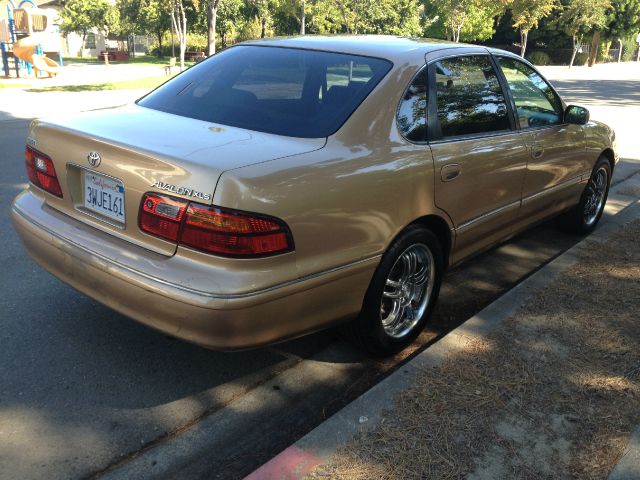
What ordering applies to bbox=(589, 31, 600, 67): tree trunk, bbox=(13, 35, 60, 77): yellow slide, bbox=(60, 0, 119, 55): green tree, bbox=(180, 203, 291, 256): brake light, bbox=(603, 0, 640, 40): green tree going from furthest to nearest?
1. bbox=(589, 31, 600, 67): tree trunk
2. bbox=(603, 0, 640, 40): green tree
3. bbox=(60, 0, 119, 55): green tree
4. bbox=(13, 35, 60, 77): yellow slide
5. bbox=(180, 203, 291, 256): brake light

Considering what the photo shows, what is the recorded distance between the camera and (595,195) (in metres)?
5.68

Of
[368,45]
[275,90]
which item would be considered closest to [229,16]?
[368,45]

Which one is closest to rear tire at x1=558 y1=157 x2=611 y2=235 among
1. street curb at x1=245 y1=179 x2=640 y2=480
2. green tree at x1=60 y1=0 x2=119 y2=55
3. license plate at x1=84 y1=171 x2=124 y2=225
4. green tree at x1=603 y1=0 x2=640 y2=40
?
street curb at x1=245 y1=179 x2=640 y2=480

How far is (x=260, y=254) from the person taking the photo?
8.24 ft

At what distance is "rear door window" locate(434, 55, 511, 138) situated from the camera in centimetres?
353

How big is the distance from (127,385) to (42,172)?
1.20 meters

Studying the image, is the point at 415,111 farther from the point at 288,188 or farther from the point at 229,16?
the point at 229,16

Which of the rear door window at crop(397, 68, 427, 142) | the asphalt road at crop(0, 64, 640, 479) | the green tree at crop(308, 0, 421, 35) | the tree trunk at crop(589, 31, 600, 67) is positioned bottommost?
the asphalt road at crop(0, 64, 640, 479)

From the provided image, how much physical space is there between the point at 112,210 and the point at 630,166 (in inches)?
333

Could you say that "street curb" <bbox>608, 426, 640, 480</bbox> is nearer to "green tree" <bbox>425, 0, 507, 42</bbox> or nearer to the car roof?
the car roof

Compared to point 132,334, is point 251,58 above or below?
above

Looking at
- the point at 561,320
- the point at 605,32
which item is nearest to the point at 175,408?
the point at 561,320

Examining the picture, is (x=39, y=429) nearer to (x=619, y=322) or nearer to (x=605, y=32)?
(x=619, y=322)

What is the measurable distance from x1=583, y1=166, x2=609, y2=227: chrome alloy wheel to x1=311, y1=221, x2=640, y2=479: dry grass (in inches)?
72.6
